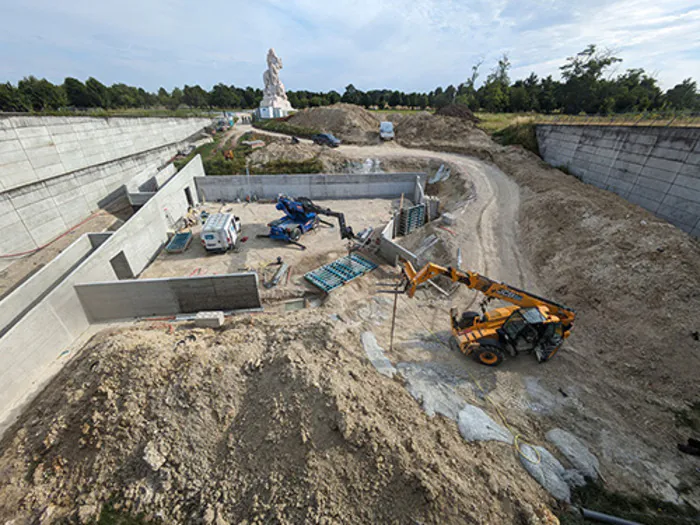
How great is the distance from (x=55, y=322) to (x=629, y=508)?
16388 mm

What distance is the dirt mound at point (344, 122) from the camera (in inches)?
1366

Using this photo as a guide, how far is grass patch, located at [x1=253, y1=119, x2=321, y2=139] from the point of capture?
35344mm

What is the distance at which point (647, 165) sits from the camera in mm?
15062

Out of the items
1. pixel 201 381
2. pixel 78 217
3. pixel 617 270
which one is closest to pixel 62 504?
pixel 201 381

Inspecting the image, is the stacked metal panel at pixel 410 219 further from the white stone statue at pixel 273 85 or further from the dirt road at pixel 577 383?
the white stone statue at pixel 273 85

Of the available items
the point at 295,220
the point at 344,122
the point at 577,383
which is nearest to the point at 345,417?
the point at 577,383

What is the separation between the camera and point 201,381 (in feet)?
23.9

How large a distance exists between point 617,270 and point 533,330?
6524mm

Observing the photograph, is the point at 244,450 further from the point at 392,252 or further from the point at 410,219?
the point at 410,219

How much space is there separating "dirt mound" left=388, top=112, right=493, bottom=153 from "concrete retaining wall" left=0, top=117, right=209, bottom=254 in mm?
26712

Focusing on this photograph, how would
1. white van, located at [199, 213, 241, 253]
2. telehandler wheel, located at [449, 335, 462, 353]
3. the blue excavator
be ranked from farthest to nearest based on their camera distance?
the blue excavator
white van, located at [199, 213, 241, 253]
telehandler wheel, located at [449, 335, 462, 353]

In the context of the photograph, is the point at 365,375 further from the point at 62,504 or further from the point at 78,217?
the point at 78,217

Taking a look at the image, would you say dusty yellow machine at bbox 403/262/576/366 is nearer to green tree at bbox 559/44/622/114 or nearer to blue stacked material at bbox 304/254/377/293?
blue stacked material at bbox 304/254/377/293

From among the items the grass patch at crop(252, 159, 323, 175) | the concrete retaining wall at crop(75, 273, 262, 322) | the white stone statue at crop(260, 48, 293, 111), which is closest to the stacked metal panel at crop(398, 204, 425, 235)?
the concrete retaining wall at crop(75, 273, 262, 322)
